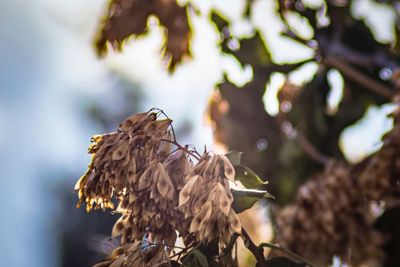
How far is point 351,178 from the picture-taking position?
2027 millimetres

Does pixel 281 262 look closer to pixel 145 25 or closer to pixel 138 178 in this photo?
pixel 138 178

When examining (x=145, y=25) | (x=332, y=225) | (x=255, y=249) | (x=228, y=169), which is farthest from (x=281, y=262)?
(x=145, y=25)

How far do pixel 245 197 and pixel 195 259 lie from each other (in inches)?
5.3

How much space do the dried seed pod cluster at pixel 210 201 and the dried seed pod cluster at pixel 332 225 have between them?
36.6 inches

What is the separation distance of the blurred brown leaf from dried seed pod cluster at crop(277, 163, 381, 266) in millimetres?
555

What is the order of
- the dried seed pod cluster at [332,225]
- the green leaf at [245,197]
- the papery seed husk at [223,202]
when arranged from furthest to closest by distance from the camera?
the dried seed pod cluster at [332,225], the green leaf at [245,197], the papery seed husk at [223,202]

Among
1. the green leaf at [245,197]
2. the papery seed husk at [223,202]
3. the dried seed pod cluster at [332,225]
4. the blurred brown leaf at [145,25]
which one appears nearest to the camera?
the papery seed husk at [223,202]

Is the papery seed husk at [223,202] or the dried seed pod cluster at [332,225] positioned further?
the dried seed pod cluster at [332,225]

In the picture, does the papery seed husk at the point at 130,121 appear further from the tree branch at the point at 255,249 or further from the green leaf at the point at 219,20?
the green leaf at the point at 219,20

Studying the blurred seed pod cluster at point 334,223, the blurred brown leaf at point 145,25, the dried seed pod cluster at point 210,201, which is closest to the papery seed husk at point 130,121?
the dried seed pod cluster at point 210,201

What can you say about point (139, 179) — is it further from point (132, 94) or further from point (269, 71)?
point (132, 94)

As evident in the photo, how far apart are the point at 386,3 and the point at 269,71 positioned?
1.31ft

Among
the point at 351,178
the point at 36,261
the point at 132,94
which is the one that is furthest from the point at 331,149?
the point at 36,261

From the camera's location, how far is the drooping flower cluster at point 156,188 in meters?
1.04
